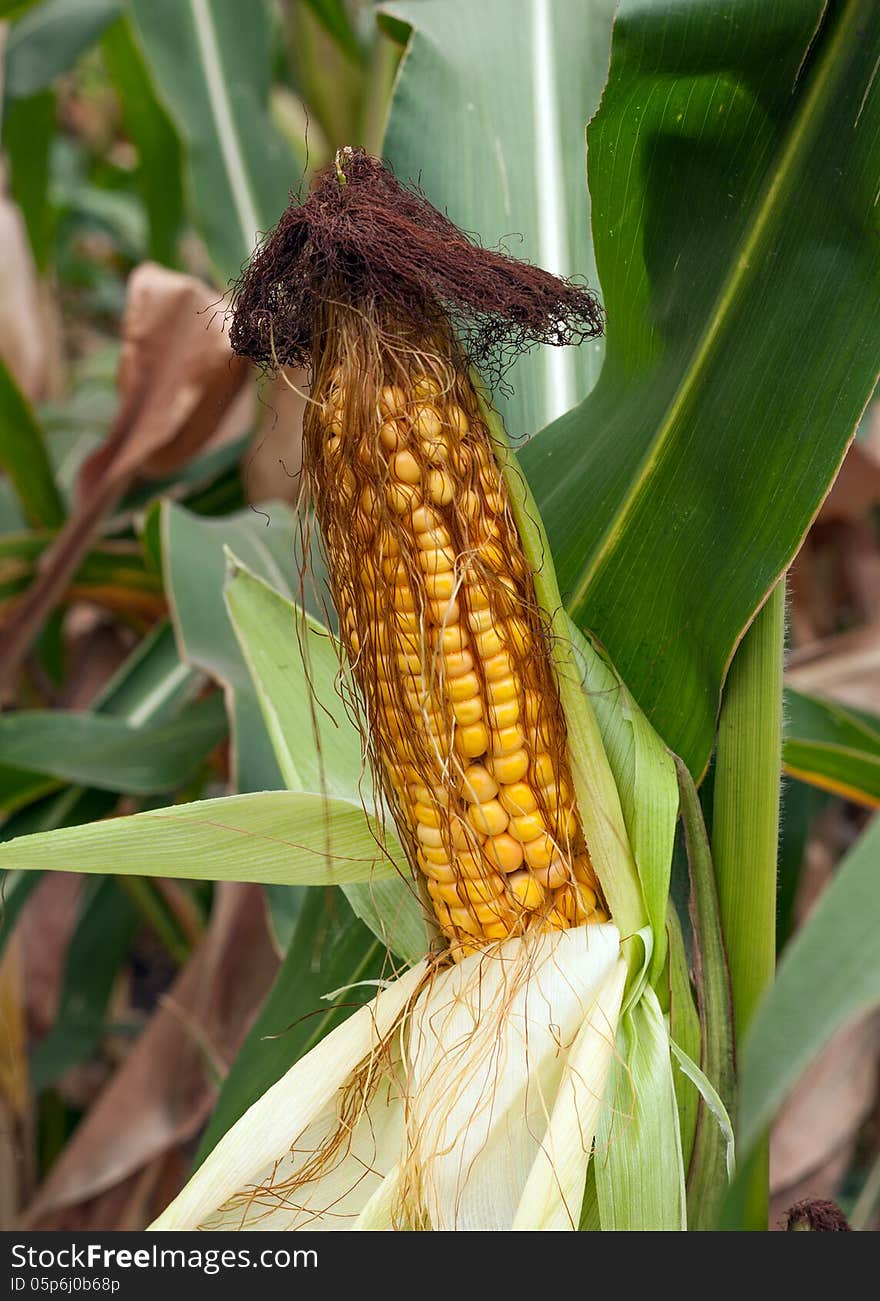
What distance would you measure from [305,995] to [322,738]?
15 cm

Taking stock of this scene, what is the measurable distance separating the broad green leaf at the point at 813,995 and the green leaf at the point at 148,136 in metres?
1.25

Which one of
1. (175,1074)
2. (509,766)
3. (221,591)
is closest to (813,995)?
(509,766)

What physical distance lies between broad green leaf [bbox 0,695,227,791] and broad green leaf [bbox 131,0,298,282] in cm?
48

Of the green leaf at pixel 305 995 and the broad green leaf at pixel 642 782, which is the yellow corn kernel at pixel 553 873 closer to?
the broad green leaf at pixel 642 782

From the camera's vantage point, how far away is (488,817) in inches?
14.3

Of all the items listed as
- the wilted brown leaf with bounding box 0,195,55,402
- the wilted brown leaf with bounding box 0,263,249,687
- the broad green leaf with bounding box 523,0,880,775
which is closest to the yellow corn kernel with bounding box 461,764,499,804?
the broad green leaf with bounding box 523,0,880,775

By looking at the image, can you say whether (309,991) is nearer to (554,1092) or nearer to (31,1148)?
(554,1092)

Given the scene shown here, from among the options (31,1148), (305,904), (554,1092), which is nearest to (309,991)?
(305,904)

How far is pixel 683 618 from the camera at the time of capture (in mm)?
421

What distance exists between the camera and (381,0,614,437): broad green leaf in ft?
1.76

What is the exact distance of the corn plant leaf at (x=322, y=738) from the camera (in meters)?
0.43

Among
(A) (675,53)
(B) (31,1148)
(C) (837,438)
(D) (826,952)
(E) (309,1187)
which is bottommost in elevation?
(B) (31,1148)

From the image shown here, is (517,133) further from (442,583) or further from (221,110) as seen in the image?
(221,110)

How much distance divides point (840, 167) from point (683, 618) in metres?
0.18
